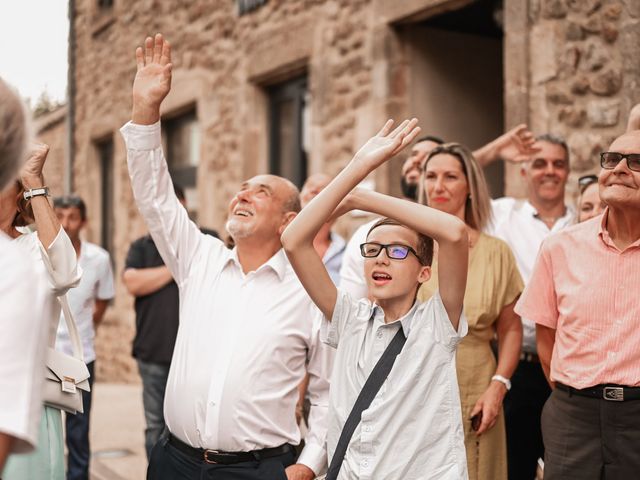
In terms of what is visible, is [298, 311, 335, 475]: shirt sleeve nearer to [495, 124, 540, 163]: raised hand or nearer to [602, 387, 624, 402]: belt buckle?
[602, 387, 624, 402]: belt buckle

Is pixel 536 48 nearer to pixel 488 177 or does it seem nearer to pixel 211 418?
pixel 488 177

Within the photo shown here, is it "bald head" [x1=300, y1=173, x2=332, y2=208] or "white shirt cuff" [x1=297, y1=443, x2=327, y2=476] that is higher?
"bald head" [x1=300, y1=173, x2=332, y2=208]

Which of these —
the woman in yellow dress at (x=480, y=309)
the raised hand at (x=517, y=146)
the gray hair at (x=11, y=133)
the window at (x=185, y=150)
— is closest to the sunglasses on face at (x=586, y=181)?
the raised hand at (x=517, y=146)

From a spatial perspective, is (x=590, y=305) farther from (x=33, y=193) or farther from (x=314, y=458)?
(x=33, y=193)

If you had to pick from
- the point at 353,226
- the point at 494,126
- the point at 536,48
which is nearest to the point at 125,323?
the point at 353,226

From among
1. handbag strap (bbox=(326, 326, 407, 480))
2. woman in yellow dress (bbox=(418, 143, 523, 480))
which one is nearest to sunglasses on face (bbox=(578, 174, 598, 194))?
A: woman in yellow dress (bbox=(418, 143, 523, 480))

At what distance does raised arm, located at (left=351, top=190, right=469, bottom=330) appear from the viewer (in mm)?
2590

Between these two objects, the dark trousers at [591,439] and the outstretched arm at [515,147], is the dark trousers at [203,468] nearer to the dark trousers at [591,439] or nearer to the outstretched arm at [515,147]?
the dark trousers at [591,439]

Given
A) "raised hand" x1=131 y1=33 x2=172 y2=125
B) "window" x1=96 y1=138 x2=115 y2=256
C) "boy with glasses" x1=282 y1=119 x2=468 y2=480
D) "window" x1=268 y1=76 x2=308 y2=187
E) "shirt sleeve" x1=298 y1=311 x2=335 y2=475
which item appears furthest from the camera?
"window" x1=96 y1=138 x2=115 y2=256

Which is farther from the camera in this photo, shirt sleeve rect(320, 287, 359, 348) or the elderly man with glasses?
the elderly man with glasses

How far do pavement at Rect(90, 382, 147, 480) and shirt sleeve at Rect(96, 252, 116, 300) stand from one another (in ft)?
3.84

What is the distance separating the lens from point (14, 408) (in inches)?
53.9

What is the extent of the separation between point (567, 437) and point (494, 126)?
4.33 metres

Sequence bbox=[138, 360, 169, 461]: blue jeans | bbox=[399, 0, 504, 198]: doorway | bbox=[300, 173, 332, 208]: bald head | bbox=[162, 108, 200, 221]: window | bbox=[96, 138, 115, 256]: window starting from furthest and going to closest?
bbox=[96, 138, 115, 256]: window
bbox=[162, 108, 200, 221]: window
bbox=[399, 0, 504, 198]: doorway
bbox=[138, 360, 169, 461]: blue jeans
bbox=[300, 173, 332, 208]: bald head
